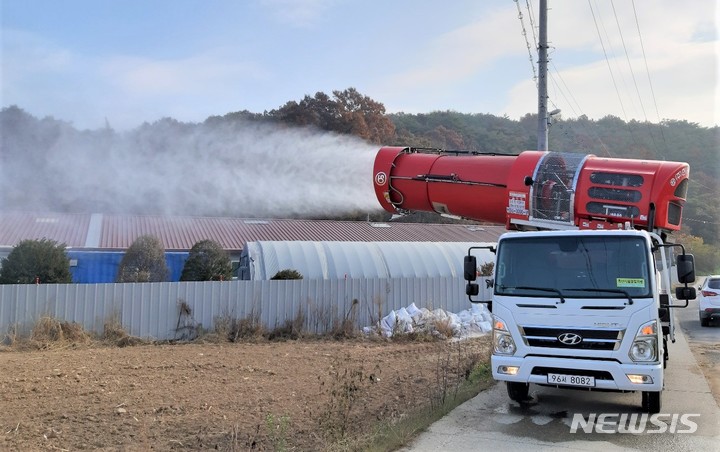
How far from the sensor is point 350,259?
2488 cm

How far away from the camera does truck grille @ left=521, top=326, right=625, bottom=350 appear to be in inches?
287

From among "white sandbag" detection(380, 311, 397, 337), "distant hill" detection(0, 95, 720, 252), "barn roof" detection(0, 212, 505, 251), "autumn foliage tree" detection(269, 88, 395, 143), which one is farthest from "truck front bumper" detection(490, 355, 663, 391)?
"autumn foliage tree" detection(269, 88, 395, 143)

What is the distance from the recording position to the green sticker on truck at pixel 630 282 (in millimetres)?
7484

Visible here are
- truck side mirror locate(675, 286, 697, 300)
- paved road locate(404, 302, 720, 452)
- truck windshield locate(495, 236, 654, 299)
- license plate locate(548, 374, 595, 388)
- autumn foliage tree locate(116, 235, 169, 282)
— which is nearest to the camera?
paved road locate(404, 302, 720, 452)

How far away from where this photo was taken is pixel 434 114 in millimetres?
80750

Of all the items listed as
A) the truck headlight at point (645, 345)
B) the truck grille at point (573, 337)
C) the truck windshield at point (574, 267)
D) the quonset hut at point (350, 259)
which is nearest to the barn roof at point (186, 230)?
the quonset hut at point (350, 259)

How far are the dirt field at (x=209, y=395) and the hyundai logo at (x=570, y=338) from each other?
206 cm

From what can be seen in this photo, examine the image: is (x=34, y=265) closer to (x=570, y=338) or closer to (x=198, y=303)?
(x=198, y=303)

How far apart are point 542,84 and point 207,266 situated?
1323cm

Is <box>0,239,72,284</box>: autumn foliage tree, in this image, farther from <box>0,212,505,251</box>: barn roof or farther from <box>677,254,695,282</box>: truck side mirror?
<box>677,254,695,282</box>: truck side mirror

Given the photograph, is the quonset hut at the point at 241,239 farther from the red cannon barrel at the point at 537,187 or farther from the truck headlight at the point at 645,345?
the truck headlight at the point at 645,345

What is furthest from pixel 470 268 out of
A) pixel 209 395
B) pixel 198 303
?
pixel 198 303

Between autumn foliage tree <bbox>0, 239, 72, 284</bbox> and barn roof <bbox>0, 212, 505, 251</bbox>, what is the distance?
24.6 ft

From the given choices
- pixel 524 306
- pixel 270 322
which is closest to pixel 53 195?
pixel 270 322
